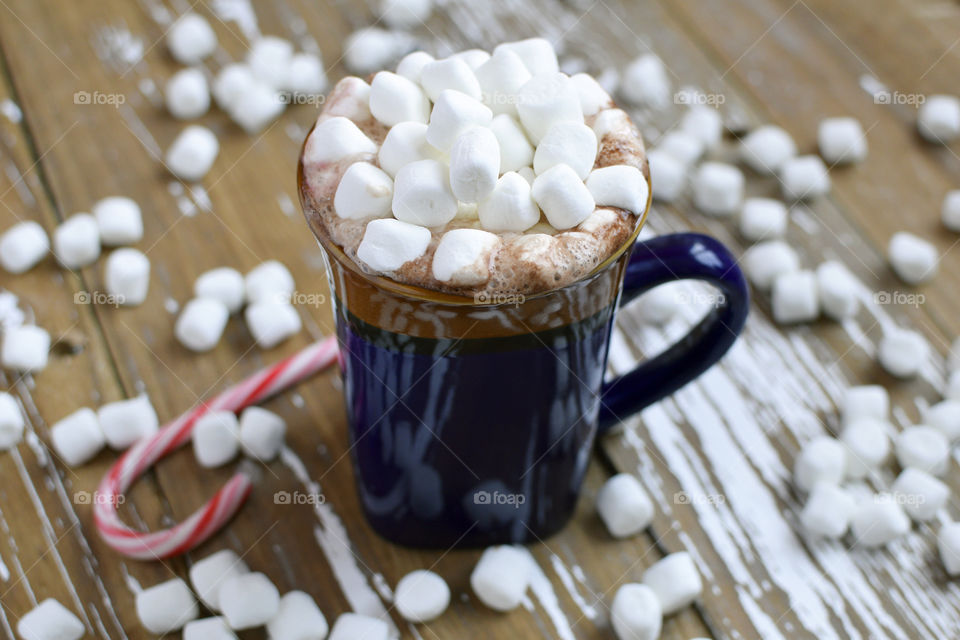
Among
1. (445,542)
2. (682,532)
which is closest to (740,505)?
(682,532)

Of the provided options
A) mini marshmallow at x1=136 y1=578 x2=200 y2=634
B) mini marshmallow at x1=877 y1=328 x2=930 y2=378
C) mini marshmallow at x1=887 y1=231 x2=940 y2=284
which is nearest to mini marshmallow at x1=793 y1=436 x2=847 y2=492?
mini marshmallow at x1=877 y1=328 x2=930 y2=378

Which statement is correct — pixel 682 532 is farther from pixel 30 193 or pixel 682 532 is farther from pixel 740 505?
pixel 30 193

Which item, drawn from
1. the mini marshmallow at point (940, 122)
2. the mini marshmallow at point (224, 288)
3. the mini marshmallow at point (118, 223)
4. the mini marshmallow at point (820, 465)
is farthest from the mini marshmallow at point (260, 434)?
the mini marshmallow at point (940, 122)

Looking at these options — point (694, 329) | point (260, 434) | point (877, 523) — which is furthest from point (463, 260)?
point (877, 523)

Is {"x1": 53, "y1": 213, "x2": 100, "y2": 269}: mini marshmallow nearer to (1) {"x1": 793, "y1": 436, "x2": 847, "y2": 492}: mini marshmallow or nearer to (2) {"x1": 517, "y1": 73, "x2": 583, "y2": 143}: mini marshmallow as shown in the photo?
(2) {"x1": 517, "y1": 73, "x2": 583, "y2": 143}: mini marshmallow

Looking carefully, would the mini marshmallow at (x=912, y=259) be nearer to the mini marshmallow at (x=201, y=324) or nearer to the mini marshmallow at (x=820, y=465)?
the mini marshmallow at (x=820, y=465)
